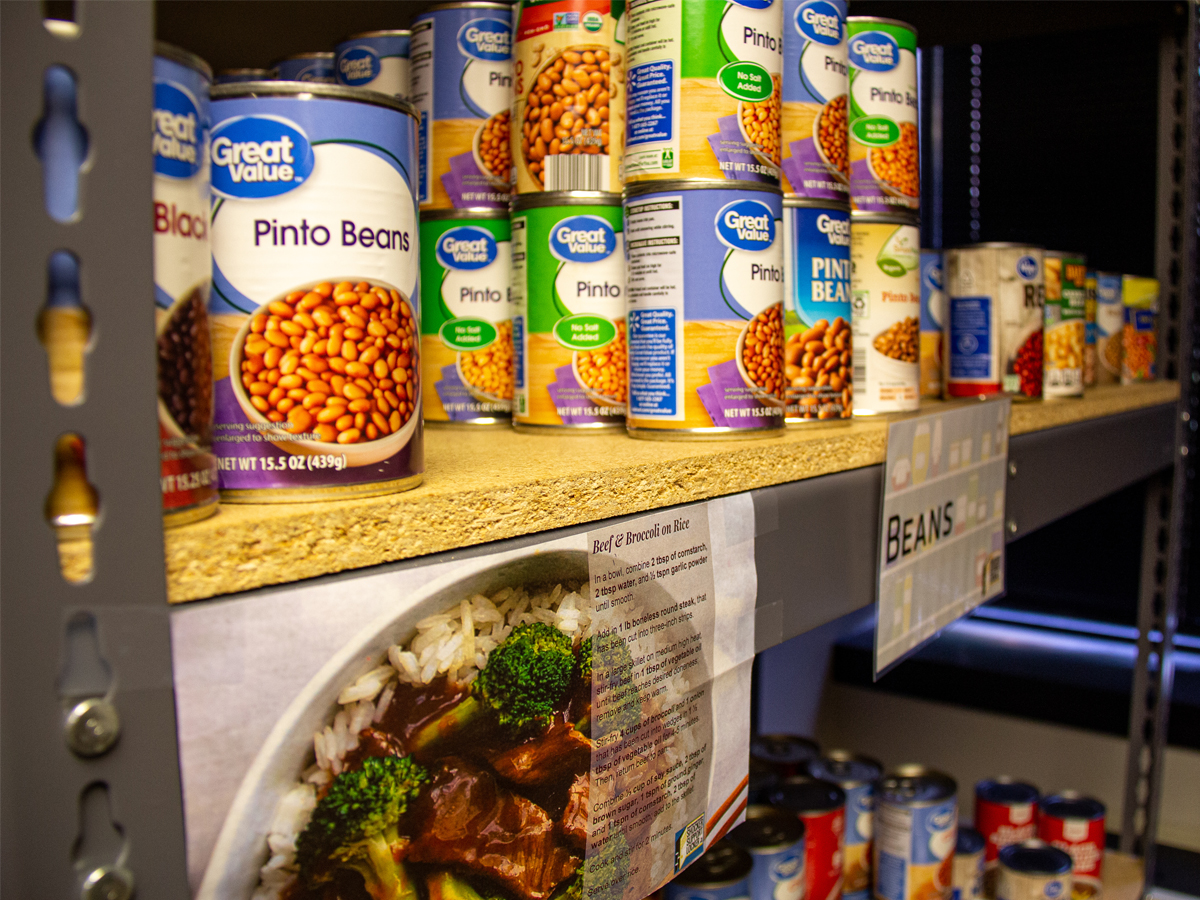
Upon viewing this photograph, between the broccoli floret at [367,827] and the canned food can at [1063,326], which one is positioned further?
the canned food can at [1063,326]

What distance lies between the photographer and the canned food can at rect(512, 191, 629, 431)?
0.80 m

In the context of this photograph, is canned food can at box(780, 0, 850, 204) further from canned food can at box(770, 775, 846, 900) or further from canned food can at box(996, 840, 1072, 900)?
canned food can at box(996, 840, 1072, 900)

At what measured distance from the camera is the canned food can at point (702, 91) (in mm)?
722

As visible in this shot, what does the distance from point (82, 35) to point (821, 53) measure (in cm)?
71

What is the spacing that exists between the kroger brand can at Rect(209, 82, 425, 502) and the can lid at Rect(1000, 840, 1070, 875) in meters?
1.27

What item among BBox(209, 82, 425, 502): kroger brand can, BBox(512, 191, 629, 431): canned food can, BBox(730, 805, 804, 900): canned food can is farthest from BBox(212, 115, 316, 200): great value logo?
BBox(730, 805, 804, 900): canned food can

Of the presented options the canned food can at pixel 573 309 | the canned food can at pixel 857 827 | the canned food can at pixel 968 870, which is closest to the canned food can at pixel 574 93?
the canned food can at pixel 573 309

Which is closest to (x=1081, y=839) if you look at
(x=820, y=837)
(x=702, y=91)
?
(x=820, y=837)

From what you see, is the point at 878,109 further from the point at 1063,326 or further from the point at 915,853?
the point at 915,853

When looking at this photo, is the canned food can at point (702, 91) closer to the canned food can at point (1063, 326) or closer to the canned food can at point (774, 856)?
the canned food can at point (774, 856)

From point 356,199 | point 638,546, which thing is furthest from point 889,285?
point 356,199

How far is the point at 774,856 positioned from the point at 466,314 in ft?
2.09

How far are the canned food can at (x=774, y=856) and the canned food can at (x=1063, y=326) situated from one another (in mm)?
736

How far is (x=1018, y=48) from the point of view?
2.62 metres
